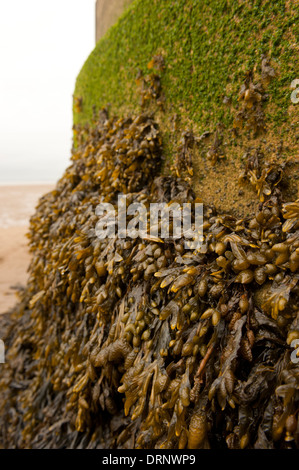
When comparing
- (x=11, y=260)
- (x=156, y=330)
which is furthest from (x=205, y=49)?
(x=11, y=260)

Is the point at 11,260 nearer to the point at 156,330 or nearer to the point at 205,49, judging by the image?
the point at 156,330

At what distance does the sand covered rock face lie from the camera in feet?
3.76

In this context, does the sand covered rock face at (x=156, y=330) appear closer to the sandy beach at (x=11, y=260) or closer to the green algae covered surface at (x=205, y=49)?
the green algae covered surface at (x=205, y=49)

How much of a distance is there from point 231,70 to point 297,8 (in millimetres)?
369

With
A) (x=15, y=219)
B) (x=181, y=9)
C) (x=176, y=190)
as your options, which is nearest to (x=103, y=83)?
(x=181, y=9)

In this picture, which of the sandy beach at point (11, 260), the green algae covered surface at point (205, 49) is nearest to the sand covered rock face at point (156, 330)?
the green algae covered surface at point (205, 49)

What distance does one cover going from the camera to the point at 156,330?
4.83 feet

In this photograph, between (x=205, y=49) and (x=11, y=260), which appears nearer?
(x=205, y=49)

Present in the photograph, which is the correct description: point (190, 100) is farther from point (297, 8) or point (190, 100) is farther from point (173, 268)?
point (173, 268)

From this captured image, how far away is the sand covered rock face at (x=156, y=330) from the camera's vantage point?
1.15 meters

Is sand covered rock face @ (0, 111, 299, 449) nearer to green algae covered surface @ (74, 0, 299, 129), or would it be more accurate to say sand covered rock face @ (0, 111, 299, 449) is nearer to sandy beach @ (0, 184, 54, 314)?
green algae covered surface @ (74, 0, 299, 129)

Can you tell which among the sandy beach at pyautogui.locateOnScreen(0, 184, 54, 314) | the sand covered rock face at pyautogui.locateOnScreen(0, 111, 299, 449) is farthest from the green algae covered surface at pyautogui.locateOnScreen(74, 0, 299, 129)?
the sandy beach at pyautogui.locateOnScreen(0, 184, 54, 314)

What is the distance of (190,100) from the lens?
182cm

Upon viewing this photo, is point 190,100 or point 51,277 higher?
point 190,100
